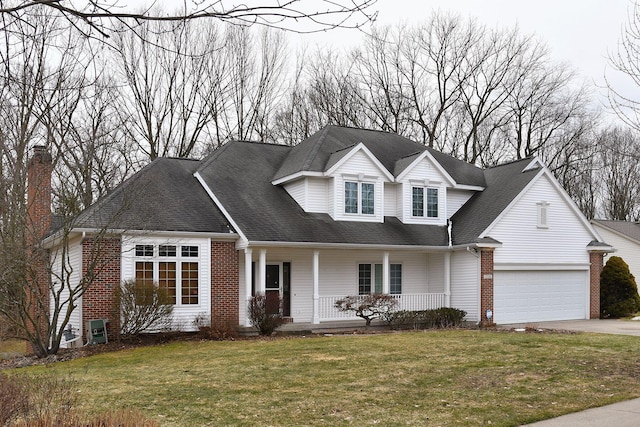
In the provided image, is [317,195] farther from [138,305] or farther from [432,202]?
[138,305]

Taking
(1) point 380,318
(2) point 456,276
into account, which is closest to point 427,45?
(2) point 456,276

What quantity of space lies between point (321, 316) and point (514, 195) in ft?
28.8

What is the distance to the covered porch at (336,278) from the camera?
22.8 m

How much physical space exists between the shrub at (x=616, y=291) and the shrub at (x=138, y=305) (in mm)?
18433

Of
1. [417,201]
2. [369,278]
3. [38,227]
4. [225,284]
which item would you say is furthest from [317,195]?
[38,227]

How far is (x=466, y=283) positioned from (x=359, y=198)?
16.5ft

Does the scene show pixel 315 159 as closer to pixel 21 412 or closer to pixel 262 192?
pixel 262 192

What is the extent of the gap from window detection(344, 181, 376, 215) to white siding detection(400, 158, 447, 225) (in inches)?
56.2

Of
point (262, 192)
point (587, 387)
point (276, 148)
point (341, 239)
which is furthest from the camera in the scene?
point (276, 148)

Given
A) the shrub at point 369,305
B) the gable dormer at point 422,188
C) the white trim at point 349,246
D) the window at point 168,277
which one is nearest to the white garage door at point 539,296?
the white trim at point 349,246

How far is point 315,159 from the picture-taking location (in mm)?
24719

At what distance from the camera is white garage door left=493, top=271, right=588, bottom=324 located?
2494 cm

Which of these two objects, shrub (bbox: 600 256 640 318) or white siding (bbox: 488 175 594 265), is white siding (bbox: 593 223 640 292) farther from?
white siding (bbox: 488 175 594 265)

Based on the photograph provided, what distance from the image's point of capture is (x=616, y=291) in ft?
91.5
